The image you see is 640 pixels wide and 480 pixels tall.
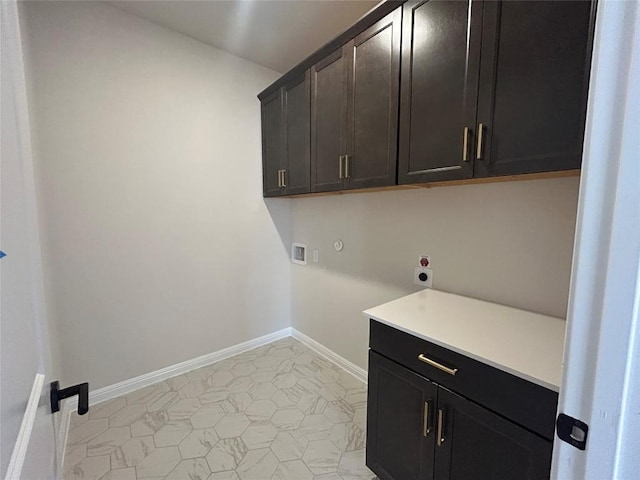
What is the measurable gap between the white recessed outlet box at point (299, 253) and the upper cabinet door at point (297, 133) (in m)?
0.67

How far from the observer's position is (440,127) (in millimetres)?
1248

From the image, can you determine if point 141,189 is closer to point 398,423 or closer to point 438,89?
point 438,89

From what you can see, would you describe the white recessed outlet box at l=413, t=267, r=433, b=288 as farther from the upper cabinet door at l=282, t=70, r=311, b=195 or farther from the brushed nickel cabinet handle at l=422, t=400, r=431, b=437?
the upper cabinet door at l=282, t=70, r=311, b=195

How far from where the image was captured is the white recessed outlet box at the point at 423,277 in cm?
171

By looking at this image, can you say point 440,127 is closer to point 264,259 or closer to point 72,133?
point 264,259

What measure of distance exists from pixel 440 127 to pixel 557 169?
48 centimetres

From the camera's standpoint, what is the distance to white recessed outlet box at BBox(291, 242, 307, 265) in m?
2.72

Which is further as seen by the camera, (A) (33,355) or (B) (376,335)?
(B) (376,335)

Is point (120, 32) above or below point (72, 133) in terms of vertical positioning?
above

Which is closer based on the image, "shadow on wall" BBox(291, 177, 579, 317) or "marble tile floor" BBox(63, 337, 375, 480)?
"shadow on wall" BBox(291, 177, 579, 317)

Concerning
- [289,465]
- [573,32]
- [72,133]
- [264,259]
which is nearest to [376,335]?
[289,465]

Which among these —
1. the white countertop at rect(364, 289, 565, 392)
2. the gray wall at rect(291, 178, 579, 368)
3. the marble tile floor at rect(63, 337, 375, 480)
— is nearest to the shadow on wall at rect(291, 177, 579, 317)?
the gray wall at rect(291, 178, 579, 368)

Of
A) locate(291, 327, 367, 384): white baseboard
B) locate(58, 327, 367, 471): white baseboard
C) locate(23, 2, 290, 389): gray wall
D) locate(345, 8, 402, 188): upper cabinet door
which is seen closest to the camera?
locate(345, 8, 402, 188): upper cabinet door

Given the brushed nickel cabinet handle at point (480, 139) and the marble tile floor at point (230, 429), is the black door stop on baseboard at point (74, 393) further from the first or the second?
the brushed nickel cabinet handle at point (480, 139)
